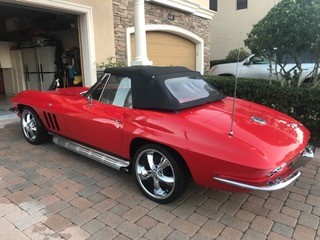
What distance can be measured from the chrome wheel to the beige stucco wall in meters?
16.7

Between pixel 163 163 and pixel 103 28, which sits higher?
pixel 103 28

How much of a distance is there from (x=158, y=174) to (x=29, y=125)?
286cm

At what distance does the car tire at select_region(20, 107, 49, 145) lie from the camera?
15.3 feet

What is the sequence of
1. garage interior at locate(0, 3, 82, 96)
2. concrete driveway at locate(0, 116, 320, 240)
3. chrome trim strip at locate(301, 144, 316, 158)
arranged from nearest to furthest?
concrete driveway at locate(0, 116, 320, 240)
chrome trim strip at locate(301, 144, 316, 158)
garage interior at locate(0, 3, 82, 96)

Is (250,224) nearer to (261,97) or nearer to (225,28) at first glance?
(261,97)

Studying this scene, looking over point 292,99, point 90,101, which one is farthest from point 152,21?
point 90,101

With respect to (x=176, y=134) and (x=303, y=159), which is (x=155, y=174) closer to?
(x=176, y=134)

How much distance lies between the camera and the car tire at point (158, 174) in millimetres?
2879

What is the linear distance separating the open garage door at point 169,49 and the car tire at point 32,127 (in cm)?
511

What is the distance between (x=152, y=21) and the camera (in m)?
10.1

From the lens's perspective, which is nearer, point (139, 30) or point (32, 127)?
point (32, 127)

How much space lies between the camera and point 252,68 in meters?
10.1

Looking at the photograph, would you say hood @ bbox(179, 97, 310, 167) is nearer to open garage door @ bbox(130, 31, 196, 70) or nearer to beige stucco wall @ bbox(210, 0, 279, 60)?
open garage door @ bbox(130, 31, 196, 70)

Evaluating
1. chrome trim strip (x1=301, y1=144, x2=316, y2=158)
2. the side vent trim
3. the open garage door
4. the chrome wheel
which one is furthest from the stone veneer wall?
chrome trim strip (x1=301, y1=144, x2=316, y2=158)
